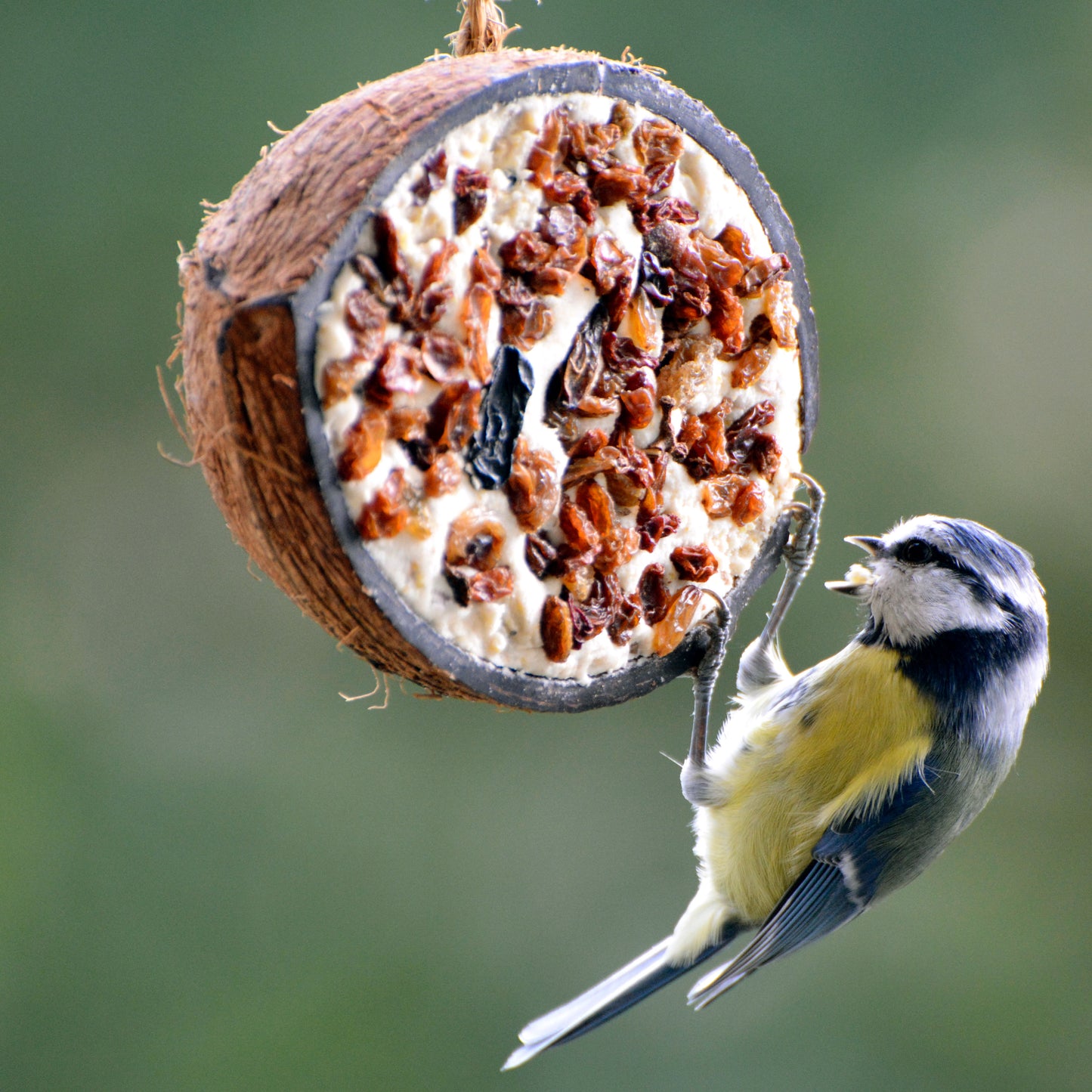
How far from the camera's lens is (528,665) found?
853mm

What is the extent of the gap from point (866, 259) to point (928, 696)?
1287mm

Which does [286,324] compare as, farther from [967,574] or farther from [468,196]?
[967,574]

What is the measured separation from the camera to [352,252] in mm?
702

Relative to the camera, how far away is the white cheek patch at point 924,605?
3.61 feet

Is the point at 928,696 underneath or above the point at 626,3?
underneath

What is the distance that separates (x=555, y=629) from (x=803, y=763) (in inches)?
18.0

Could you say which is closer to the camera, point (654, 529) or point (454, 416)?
point (454, 416)

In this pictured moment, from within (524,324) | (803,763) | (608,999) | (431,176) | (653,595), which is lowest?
(608,999)

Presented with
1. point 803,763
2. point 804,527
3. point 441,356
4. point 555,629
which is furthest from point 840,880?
point 441,356

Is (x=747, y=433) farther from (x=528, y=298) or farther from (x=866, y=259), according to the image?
(x=866, y=259)

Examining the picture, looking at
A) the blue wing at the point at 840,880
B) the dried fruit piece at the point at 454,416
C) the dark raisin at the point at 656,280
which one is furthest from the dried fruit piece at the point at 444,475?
the blue wing at the point at 840,880

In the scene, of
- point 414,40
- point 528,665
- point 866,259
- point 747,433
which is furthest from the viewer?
point 866,259

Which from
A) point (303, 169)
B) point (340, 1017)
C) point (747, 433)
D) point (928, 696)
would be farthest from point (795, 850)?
point (340, 1017)

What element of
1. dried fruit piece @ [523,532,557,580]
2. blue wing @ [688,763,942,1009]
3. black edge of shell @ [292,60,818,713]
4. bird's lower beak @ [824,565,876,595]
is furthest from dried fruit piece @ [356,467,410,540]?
blue wing @ [688,763,942,1009]
